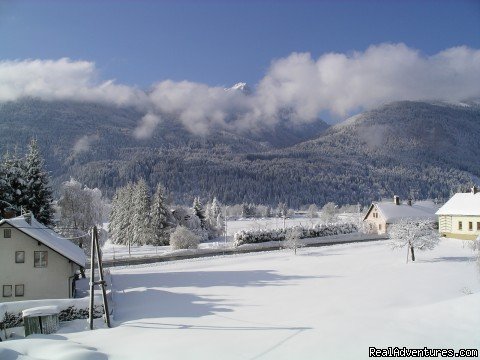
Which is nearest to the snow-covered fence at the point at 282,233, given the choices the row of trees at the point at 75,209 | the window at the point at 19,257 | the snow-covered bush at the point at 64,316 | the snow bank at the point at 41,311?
the row of trees at the point at 75,209

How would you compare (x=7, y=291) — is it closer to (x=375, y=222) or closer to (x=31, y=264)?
(x=31, y=264)

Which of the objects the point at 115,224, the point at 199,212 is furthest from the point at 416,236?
the point at 115,224

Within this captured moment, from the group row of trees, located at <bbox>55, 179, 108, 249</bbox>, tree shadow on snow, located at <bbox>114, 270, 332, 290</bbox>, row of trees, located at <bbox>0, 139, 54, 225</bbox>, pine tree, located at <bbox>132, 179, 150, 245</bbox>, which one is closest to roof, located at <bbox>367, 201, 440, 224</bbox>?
pine tree, located at <bbox>132, 179, 150, 245</bbox>

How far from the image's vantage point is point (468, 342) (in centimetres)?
1434

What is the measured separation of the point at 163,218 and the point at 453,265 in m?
53.1

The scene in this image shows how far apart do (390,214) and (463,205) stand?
76.7ft

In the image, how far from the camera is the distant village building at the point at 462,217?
58938 mm

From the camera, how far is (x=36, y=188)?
4575 centimetres

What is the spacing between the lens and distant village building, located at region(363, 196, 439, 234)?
83.9 meters

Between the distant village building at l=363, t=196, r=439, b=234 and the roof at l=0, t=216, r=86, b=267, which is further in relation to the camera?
the distant village building at l=363, t=196, r=439, b=234

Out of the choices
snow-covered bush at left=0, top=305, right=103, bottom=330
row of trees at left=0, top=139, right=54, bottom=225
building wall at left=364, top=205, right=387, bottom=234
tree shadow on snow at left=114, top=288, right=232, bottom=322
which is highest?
row of trees at left=0, top=139, right=54, bottom=225

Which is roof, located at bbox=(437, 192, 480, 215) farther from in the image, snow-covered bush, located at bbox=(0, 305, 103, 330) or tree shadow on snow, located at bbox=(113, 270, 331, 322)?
snow-covered bush, located at bbox=(0, 305, 103, 330)

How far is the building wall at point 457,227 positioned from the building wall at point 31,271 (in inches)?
2079

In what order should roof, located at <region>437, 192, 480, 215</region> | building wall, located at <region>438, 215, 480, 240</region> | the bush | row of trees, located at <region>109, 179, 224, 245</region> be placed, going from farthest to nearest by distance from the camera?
row of trees, located at <region>109, 179, 224, 245</region> < the bush < roof, located at <region>437, 192, 480, 215</region> < building wall, located at <region>438, 215, 480, 240</region>
